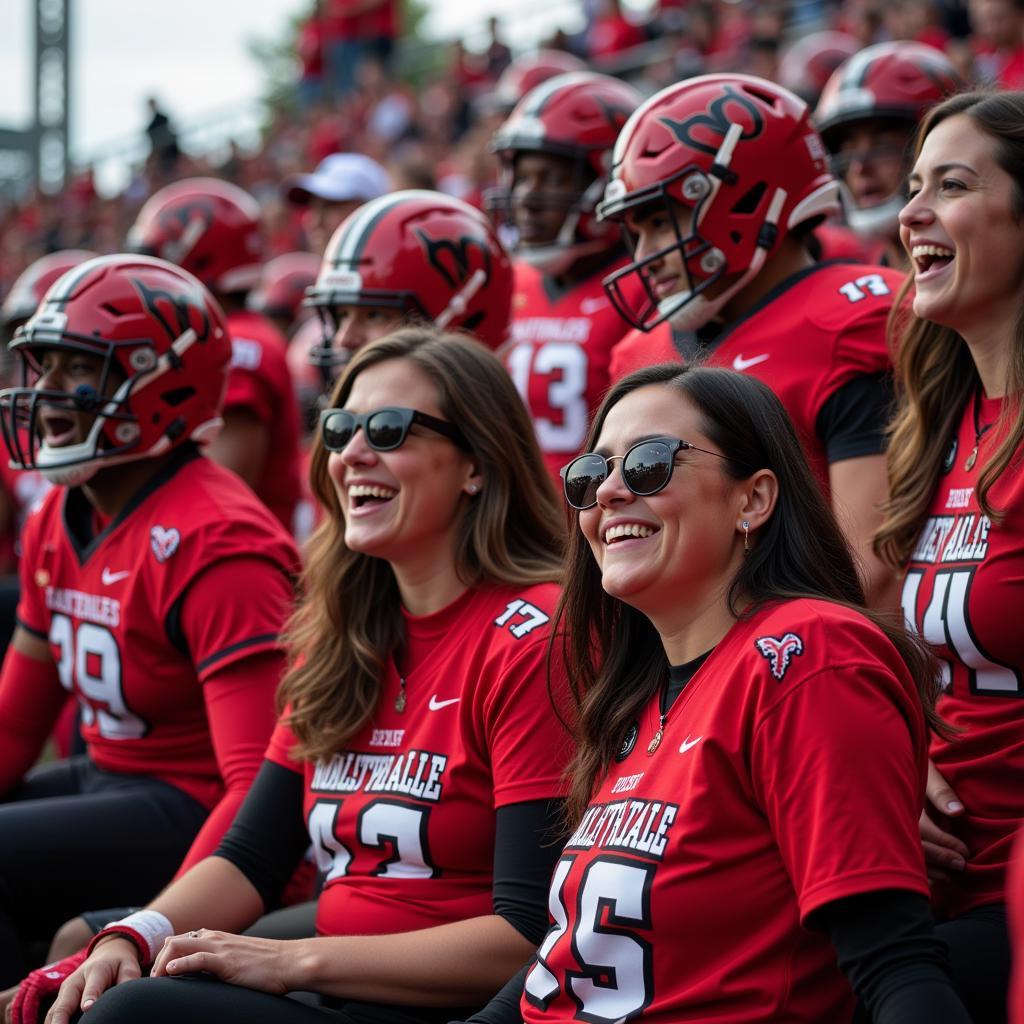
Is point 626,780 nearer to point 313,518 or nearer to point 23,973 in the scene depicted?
point 23,973

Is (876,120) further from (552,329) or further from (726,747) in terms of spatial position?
(726,747)

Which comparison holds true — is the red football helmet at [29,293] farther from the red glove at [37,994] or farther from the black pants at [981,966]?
the black pants at [981,966]

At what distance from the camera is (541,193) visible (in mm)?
5285

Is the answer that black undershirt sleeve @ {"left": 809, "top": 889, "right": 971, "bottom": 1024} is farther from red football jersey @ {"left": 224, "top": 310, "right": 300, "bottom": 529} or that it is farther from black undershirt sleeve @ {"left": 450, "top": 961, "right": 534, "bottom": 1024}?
red football jersey @ {"left": 224, "top": 310, "right": 300, "bottom": 529}

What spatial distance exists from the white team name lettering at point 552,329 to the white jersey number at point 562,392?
0.03 meters

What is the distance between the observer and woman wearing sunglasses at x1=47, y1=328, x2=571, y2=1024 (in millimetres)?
2965

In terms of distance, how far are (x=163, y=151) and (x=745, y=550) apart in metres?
18.0

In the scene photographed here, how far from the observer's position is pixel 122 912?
11.6 ft

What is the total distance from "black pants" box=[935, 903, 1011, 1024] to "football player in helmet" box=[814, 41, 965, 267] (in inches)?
108

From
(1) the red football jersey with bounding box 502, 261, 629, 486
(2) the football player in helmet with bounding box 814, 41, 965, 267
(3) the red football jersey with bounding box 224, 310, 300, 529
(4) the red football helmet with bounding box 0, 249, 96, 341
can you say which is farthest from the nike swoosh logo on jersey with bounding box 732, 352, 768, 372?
(4) the red football helmet with bounding box 0, 249, 96, 341

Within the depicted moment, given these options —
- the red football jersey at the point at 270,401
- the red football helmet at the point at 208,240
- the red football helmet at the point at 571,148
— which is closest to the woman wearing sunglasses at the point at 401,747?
the red football helmet at the point at 571,148

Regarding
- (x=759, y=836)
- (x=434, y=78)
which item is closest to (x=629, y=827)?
(x=759, y=836)

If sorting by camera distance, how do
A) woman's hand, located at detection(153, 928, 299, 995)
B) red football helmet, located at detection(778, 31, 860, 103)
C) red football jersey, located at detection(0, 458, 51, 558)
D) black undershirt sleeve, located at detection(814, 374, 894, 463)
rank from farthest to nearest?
1. red football helmet, located at detection(778, 31, 860, 103)
2. red football jersey, located at detection(0, 458, 51, 558)
3. black undershirt sleeve, located at detection(814, 374, 894, 463)
4. woman's hand, located at detection(153, 928, 299, 995)

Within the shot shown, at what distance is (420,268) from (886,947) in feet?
10.3
